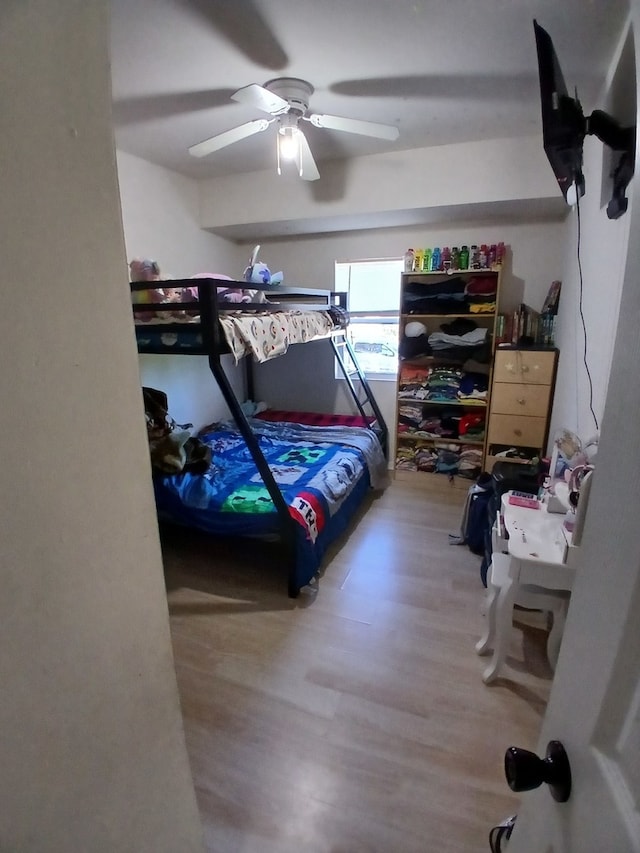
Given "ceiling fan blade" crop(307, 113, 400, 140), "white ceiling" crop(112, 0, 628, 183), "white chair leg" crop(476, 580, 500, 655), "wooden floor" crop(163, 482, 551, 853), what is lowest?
"wooden floor" crop(163, 482, 551, 853)

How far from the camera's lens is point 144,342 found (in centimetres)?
202

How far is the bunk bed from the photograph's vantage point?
1.95m

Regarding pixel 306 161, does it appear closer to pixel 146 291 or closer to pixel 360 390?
pixel 146 291

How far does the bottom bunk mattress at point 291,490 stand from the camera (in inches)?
88.0

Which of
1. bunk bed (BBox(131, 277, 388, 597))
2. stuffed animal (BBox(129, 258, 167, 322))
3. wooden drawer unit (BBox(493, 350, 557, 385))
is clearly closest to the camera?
bunk bed (BBox(131, 277, 388, 597))

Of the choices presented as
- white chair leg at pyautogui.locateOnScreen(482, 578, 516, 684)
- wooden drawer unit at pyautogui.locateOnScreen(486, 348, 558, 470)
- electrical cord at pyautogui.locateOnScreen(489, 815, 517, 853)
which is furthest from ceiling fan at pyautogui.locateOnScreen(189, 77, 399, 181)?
electrical cord at pyautogui.locateOnScreen(489, 815, 517, 853)

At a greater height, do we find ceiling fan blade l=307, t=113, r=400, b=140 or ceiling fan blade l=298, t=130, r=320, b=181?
ceiling fan blade l=307, t=113, r=400, b=140

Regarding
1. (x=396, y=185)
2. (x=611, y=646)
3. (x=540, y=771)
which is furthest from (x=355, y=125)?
(x=540, y=771)

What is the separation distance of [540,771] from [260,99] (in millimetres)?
2331

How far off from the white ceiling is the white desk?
1905 millimetres

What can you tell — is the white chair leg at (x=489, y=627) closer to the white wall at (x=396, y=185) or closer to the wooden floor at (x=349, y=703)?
the wooden floor at (x=349, y=703)

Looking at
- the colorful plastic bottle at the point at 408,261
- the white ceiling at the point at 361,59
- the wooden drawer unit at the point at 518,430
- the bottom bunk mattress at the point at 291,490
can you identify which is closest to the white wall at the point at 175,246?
the white ceiling at the point at 361,59

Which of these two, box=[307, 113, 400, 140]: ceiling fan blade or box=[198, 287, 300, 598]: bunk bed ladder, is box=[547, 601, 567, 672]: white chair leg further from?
box=[307, 113, 400, 140]: ceiling fan blade

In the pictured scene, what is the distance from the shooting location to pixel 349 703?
61.6 inches
